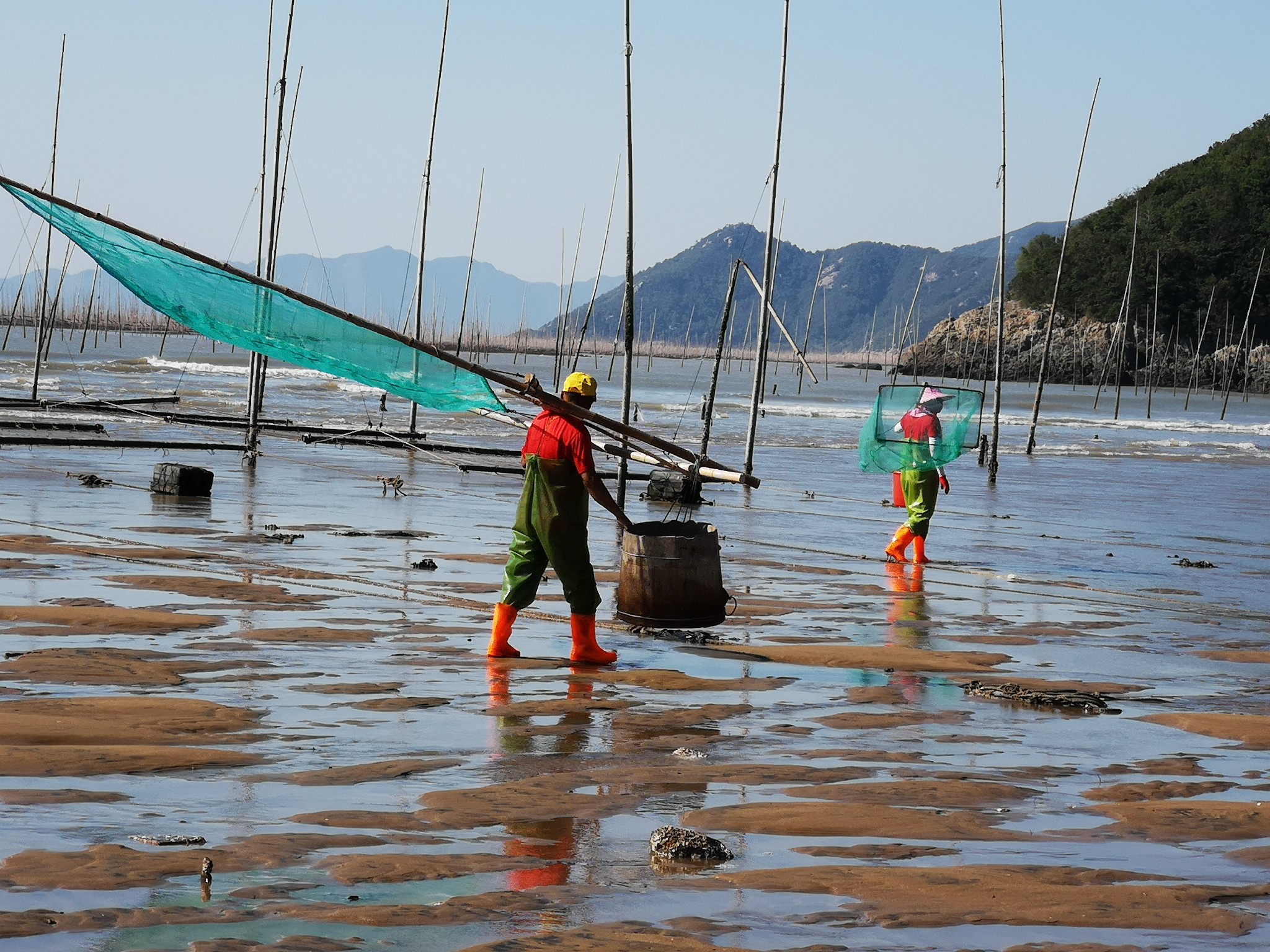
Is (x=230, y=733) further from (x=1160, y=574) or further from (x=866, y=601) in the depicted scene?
(x=1160, y=574)

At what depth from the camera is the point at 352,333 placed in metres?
9.33

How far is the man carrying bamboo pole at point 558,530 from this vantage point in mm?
7766

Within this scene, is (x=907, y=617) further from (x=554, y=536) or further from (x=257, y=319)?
(x=257, y=319)

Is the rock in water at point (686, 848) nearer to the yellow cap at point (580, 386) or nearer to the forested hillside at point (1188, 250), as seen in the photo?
the yellow cap at point (580, 386)

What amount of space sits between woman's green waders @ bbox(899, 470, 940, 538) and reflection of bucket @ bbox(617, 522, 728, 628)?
15.0 feet

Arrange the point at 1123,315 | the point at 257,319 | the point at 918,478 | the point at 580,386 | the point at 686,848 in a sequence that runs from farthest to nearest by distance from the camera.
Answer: the point at 1123,315 → the point at 918,478 → the point at 257,319 → the point at 580,386 → the point at 686,848

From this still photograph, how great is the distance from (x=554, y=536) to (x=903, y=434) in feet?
21.5

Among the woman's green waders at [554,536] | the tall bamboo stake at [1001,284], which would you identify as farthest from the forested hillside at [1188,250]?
the woman's green waders at [554,536]

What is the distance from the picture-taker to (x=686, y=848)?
4.45 metres

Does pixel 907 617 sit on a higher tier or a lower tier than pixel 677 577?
lower

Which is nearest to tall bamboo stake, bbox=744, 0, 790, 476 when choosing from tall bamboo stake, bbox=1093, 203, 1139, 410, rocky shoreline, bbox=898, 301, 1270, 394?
tall bamboo stake, bbox=1093, 203, 1139, 410

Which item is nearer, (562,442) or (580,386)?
(562,442)

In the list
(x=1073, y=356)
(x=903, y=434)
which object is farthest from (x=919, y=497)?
(x=1073, y=356)

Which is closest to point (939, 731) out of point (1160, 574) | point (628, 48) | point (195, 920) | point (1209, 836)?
point (1209, 836)
